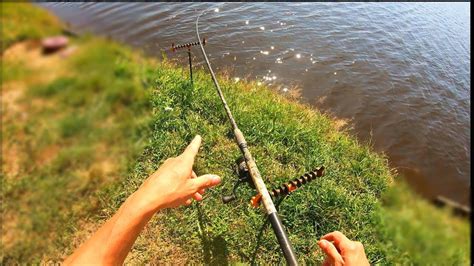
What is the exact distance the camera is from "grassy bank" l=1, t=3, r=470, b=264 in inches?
34.9

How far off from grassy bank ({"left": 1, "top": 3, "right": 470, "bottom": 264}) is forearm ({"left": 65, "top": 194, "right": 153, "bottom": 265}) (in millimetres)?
320

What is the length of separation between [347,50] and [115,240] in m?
9.46

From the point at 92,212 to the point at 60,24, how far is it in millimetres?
3349

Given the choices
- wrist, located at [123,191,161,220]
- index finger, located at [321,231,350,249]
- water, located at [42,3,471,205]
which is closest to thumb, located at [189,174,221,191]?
wrist, located at [123,191,161,220]

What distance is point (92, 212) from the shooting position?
12.2 ft

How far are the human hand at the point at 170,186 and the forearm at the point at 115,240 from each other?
2.4 inches

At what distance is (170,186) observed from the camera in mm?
1845

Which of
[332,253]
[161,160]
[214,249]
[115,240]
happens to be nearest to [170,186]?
[115,240]

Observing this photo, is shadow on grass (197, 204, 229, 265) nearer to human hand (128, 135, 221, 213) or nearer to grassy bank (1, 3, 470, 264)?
grassy bank (1, 3, 470, 264)

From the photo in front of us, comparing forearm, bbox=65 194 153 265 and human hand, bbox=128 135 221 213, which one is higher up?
human hand, bbox=128 135 221 213

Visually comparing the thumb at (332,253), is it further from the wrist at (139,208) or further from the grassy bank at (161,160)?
the wrist at (139,208)

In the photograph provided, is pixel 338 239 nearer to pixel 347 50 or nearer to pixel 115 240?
pixel 115 240

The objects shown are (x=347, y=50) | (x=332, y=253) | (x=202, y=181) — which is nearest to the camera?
(x=202, y=181)

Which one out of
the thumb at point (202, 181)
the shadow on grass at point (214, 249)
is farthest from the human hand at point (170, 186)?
the shadow on grass at point (214, 249)
